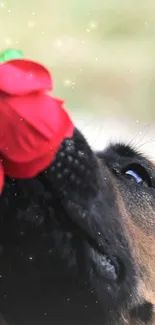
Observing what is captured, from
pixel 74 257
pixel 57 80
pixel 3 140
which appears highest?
pixel 3 140

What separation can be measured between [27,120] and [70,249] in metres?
0.20

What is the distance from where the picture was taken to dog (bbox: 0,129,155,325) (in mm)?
663

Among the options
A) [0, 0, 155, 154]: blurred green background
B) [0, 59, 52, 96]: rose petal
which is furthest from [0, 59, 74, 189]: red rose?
[0, 0, 155, 154]: blurred green background

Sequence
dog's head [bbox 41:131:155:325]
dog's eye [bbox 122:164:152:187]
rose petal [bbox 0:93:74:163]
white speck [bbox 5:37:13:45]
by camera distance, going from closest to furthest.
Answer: rose petal [bbox 0:93:74:163] → dog's head [bbox 41:131:155:325] → dog's eye [bbox 122:164:152:187] → white speck [bbox 5:37:13:45]

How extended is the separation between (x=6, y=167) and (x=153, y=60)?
178 centimetres

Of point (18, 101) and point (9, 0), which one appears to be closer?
point (18, 101)

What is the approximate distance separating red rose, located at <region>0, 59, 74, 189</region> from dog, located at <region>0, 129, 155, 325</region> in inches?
1.8

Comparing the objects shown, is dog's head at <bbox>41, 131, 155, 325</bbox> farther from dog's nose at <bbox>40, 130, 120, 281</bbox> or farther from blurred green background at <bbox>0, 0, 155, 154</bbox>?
blurred green background at <bbox>0, 0, 155, 154</bbox>

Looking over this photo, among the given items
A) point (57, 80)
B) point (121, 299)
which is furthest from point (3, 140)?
point (57, 80)

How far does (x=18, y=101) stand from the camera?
579mm

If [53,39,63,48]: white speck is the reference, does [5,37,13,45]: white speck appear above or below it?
below

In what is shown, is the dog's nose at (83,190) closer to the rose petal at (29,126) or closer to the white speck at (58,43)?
the rose petal at (29,126)

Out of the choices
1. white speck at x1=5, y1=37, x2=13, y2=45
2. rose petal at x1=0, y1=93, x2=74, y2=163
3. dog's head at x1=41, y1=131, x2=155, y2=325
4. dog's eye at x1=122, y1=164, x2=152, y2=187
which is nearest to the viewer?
rose petal at x1=0, y1=93, x2=74, y2=163

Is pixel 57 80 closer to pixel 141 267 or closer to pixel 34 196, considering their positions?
pixel 141 267
